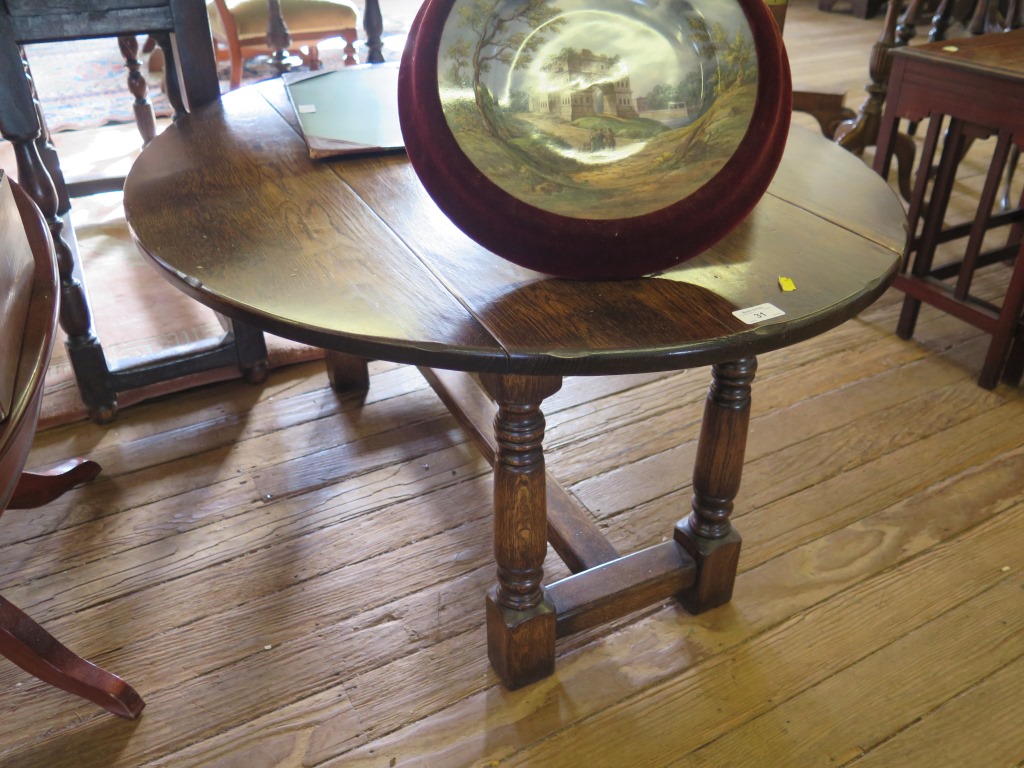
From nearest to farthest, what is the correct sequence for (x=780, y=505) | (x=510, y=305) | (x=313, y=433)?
(x=510, y=305) < (x=780, y=505) < (x=313, y=433)

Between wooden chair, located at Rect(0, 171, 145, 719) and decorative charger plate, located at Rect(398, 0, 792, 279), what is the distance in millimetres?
436

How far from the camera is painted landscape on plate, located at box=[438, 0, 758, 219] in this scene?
88cm

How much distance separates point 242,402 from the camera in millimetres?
1902

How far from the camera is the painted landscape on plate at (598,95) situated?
877 millimetres

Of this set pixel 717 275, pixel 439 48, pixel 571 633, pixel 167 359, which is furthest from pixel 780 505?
pixel 167 359

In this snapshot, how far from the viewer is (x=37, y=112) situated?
1.64 meters

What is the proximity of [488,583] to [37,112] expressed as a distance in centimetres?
121

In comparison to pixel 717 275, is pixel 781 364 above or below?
below

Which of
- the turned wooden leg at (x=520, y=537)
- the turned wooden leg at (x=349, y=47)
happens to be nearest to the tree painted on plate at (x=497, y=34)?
the turned wooden leg at (x=520, y=537)

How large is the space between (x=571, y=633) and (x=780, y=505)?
1.84 ft

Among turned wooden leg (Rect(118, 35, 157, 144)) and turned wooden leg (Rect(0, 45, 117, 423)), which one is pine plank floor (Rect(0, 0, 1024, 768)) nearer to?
turned wooden leg (Rect(0, 45, 117, 423))

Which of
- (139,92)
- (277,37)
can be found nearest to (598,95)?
(277,37)

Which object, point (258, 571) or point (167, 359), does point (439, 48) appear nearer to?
point (258, 571)

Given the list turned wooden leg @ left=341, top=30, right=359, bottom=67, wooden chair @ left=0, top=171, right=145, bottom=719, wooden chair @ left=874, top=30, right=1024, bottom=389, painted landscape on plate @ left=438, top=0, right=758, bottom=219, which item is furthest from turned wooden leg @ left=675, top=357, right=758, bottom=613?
turned wooden leg @ left=341, top=30, right=359, bottom=67
